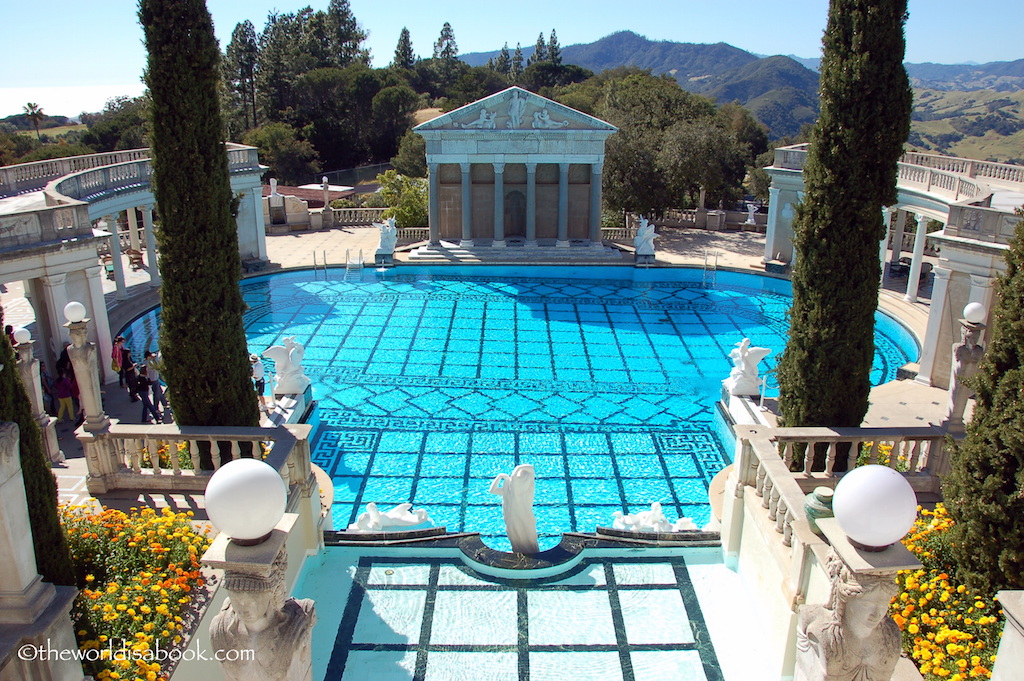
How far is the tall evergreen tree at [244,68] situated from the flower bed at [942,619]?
83804 millimetres

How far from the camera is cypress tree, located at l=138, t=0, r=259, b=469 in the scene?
29.7ft

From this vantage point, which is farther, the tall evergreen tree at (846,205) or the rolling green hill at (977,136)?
the rolling green hill at (977,136)

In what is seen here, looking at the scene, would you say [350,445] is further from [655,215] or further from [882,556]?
[655,215]

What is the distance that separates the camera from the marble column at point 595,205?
1256 inches

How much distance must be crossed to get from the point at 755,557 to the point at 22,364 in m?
10.2

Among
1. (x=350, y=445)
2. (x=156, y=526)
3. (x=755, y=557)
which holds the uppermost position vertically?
(x=156, y=526)

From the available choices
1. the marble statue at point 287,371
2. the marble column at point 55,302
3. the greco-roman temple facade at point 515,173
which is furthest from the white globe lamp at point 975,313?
the greco-roman temple facade at point 515,173

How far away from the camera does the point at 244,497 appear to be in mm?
4512

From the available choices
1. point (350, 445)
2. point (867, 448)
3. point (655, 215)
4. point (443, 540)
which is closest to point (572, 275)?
point (655, 215)

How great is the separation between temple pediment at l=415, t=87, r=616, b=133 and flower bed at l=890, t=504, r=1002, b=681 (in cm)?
2566

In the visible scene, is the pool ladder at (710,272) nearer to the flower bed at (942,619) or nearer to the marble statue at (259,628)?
the flower bed at (942,619)

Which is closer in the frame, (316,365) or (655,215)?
(316,365)

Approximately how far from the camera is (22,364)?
415 inches

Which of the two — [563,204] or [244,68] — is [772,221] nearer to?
[563,204]
